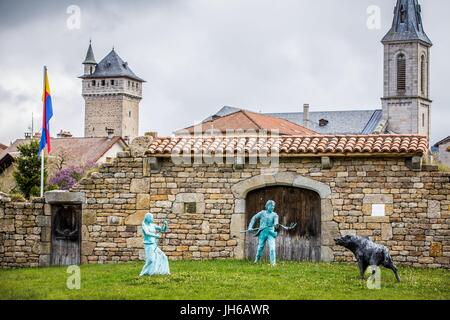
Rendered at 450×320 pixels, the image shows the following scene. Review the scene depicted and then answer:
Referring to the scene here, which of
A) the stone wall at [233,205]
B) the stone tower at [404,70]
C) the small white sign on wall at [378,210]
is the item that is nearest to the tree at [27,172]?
the stone wall at [233,205]

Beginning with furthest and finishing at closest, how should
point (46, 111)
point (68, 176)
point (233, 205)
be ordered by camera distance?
point (68, 176)
point (46, 111)
point (233, 205)

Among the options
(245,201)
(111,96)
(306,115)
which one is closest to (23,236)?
(245,201)

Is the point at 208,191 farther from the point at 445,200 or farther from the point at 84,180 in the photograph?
the point at 445,200

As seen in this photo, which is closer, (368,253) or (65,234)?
(368,253)

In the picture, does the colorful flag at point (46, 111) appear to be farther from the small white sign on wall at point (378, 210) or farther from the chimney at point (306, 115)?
the chimney at point (306, 115)

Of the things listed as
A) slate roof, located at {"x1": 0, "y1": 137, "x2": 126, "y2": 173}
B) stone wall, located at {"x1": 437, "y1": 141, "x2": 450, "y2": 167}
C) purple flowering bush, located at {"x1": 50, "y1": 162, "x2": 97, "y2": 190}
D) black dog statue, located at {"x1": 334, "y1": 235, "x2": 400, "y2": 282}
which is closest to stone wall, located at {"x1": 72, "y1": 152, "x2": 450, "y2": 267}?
black dog statue, located at {"x1": 334, "y1": 235, "x2": 400, "y2": 282}

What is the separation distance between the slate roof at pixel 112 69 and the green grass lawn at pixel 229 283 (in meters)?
115

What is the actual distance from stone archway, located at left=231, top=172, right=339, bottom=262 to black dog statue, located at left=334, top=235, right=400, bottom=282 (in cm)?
329

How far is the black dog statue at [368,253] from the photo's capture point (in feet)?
54.7

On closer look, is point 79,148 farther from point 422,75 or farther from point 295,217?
point 295,217

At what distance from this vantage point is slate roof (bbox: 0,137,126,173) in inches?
2694

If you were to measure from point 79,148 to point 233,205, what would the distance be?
5275 centimetres

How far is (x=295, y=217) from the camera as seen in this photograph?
20.9m

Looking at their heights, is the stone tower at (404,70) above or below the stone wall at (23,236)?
above
